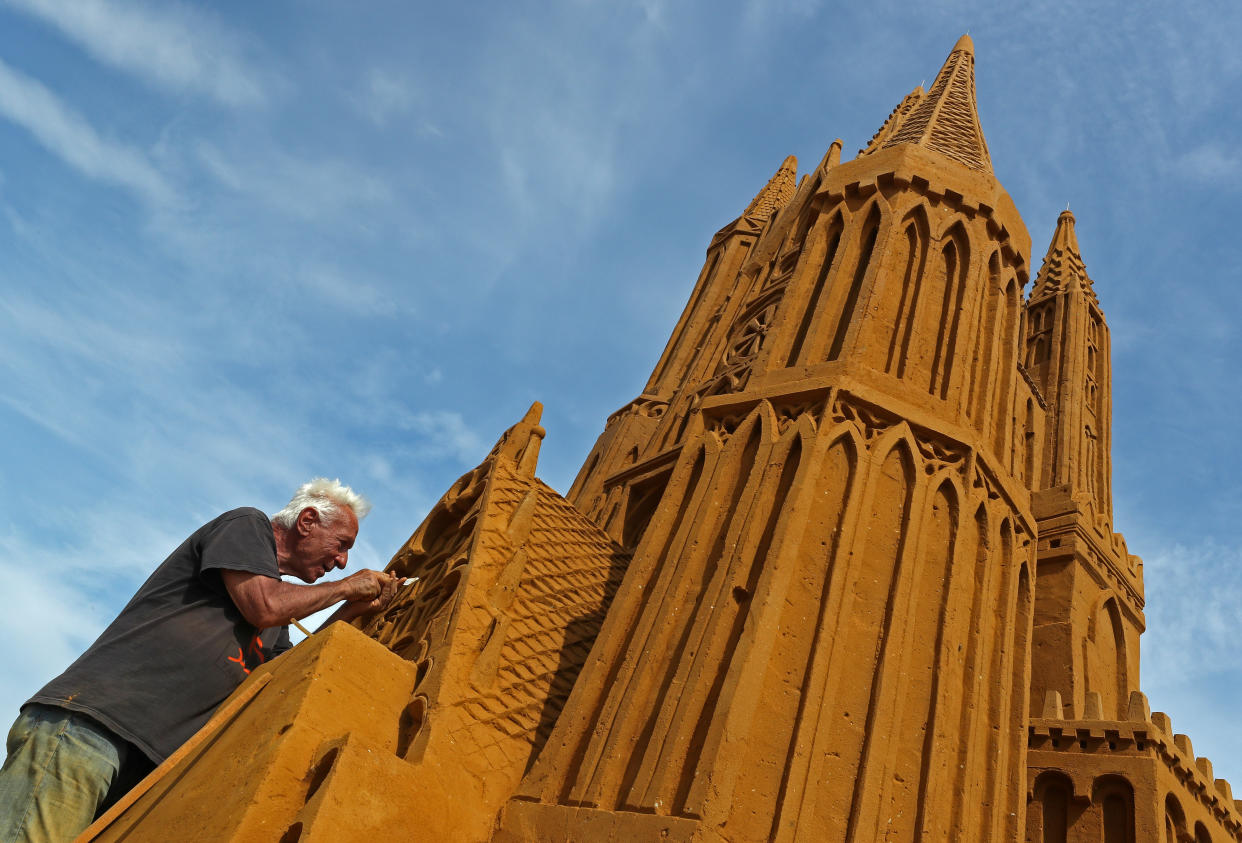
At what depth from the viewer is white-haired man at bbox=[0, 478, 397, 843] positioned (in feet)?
13.5

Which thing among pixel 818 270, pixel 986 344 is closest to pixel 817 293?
pixel 818 270

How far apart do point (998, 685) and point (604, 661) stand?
2558 mm

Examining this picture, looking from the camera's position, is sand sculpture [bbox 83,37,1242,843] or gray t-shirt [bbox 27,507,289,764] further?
sand sculpture [bbox 83,37,1242,843]

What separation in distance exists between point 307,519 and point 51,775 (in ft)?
5.25

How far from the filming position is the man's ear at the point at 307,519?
205 inches

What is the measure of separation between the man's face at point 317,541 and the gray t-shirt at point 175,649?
0.33m

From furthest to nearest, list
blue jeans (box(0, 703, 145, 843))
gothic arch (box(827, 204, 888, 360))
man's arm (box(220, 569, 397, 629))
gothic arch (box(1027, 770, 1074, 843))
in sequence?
gothic arch (box(1027, 770, 1074, 843)) < gothic arch (box(827, 204, 888, 360)) < man's arm (box(220, 569, 397, 629)) < blue jeans (box(0, 703, 145, 843))

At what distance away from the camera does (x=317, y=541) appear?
5242 mm

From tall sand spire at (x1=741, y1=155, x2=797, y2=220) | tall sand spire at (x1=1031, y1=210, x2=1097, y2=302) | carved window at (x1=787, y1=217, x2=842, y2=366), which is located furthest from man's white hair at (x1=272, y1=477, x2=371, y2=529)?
tall sand spire at (x1=1031, y1=210, x2=1097, y2=302)

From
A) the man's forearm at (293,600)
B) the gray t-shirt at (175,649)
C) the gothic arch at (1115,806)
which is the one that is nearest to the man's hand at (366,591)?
the man's forearm at (293,600)

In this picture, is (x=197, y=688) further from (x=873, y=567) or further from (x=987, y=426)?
(x=987, y=426)

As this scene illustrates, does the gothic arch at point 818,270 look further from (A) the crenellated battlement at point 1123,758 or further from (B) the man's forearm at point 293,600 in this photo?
(A) the crenellated battlement at point 1123,758

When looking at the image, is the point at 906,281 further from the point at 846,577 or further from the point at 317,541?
the point at 317,541

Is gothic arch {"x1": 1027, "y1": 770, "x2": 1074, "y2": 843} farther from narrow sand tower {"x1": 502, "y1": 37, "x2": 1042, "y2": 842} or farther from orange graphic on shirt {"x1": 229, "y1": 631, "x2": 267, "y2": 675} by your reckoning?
orange graphic on shirt {"x1": 229, "y1": 631, "x2": 267, "y2": 675}
